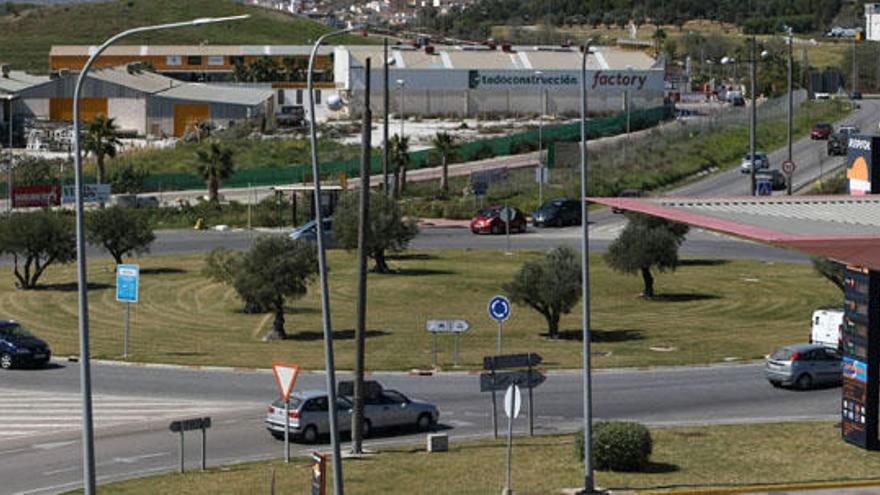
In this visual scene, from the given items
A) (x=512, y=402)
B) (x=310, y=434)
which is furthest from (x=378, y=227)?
(x=512, y=402)

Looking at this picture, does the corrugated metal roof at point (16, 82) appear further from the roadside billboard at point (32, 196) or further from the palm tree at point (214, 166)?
the roadside billboard at point (32, 196)

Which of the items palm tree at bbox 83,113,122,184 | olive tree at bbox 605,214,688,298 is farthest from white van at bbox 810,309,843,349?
palm tree at bbox 83,113,122,184

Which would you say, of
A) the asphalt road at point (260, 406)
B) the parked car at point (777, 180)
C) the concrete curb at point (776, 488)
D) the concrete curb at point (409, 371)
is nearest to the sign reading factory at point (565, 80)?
the parked car at point (777, 180)

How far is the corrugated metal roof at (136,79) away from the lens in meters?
131

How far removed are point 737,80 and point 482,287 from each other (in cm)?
13941

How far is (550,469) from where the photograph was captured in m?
35.0

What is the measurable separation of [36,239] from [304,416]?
94.7 feet

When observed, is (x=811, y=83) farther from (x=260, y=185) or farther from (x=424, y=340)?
(x=424, y=340)

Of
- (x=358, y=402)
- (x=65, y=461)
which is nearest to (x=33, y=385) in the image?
(x=65, y=461)

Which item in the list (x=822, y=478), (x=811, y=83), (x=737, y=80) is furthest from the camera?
(x=737, y=80)

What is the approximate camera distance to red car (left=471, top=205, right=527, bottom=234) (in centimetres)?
8425

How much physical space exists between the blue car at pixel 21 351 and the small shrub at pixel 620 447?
2098cm

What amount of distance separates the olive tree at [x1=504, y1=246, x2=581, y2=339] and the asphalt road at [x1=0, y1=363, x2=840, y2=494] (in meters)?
6.09

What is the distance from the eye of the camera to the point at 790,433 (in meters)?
38.9
